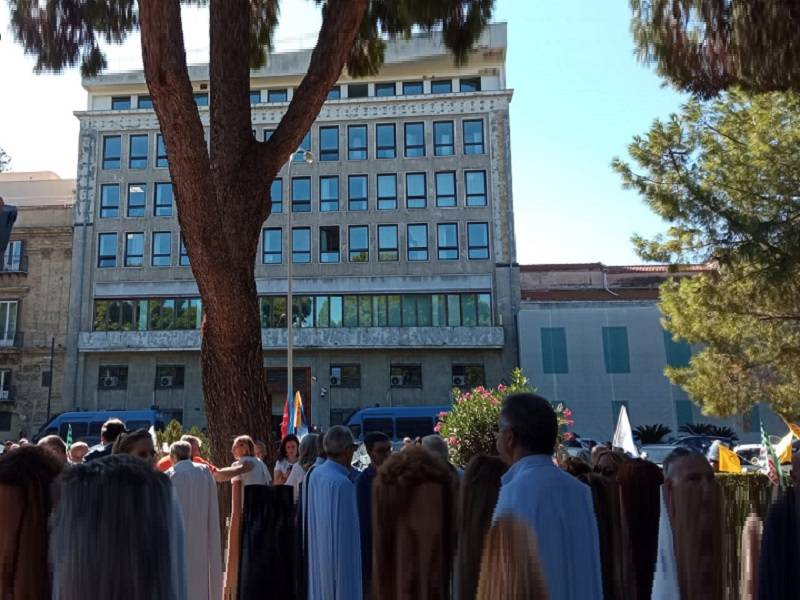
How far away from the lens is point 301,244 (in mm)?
35062

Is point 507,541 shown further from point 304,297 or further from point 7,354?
point 7,354

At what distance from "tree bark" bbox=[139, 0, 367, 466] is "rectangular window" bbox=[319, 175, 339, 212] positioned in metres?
27.7

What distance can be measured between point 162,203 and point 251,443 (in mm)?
31838

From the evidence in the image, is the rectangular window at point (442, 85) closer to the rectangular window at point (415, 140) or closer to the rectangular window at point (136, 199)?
the rectangular window at point (415, 140)

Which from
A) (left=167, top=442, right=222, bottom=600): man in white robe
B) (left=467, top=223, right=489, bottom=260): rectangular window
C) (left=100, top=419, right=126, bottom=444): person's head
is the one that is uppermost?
(left=467, top=223, right=489, bottom=260): rectangular window

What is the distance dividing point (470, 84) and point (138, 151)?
17.2m

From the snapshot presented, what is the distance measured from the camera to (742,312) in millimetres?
12977

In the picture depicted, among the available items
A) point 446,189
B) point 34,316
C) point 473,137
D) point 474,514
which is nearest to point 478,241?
point 446,189

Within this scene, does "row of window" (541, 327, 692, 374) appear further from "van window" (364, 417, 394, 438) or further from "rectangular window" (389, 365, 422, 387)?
"van window" (364, 417, 394, 438)

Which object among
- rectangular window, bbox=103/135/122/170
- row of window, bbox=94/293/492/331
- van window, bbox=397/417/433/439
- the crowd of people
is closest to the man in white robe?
the crowd of people

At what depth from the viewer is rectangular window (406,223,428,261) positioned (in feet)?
113

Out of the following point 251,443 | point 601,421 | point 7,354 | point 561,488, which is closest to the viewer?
point 561,488

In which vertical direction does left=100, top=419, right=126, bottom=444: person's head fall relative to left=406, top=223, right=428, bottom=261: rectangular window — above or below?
below

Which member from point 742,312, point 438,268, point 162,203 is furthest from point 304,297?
point 742,312
